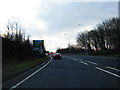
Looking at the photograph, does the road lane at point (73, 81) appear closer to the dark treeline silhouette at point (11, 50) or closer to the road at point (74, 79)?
the road at point (74, 79)

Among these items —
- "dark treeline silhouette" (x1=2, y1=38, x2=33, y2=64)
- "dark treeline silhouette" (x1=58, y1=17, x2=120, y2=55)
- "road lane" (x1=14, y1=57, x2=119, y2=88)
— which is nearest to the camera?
"road lane" (x1=14, y1=57, x2=119, y2=88)

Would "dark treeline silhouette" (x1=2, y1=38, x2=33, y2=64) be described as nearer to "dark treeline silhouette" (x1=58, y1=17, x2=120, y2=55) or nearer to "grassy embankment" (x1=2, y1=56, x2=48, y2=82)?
"grassy embankment" (x1=2, y1=56, x2=48, y2=82)

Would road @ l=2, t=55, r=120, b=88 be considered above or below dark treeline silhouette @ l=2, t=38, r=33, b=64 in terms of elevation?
below

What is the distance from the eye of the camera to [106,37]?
75.0m

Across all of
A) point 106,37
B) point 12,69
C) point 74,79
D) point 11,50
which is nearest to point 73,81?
point 74,79

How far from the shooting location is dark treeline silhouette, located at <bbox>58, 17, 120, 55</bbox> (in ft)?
202

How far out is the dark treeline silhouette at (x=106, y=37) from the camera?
61722 millimetres

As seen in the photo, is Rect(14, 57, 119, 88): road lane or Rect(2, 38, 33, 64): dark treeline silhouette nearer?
Rect(14, 57, 119, 88): road lane

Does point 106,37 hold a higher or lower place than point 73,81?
higher

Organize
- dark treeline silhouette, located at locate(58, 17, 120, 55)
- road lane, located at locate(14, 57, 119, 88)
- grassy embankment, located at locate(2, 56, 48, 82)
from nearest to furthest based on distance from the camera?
road lane, located at locate(14, 57, 119, 88) < grassy embankment, located at locate(2, 56, 48, 82) < dark treeline silhouette, located at locate(58, 17, 120, 55)

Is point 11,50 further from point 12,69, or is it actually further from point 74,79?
point 74,79

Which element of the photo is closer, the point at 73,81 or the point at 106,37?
the point at 73,81

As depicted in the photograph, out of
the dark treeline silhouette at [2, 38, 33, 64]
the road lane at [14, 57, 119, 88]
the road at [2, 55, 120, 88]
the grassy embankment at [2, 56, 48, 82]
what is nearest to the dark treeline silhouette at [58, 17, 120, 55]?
the dark treeline silhouette at [2, 38, 33, 64]

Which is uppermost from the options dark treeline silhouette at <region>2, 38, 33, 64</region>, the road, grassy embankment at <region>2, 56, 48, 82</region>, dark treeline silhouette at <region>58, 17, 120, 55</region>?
dark treeline silhouette at <region>58, 17, 120, 55</region>
